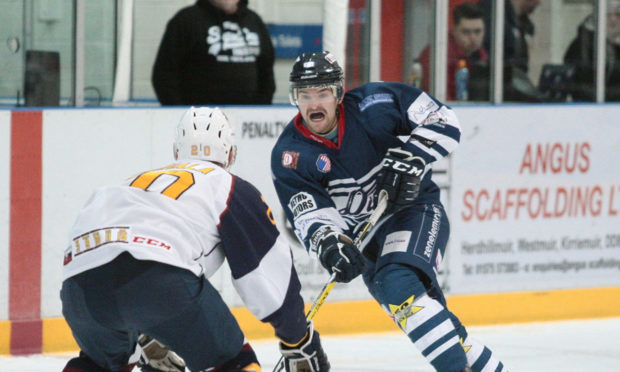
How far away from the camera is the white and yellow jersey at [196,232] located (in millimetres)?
2918

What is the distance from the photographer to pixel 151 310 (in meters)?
2.88

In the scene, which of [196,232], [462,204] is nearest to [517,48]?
[462,204]

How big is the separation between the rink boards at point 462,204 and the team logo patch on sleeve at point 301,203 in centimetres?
160

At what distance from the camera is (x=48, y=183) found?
205 inches

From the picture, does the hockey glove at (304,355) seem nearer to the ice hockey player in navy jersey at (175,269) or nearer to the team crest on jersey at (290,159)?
the ice hockey player in navy jersey at (175,269)

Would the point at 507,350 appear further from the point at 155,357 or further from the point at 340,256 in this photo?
the point at 155,357

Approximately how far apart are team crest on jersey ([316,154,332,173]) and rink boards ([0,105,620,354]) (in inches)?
65.0

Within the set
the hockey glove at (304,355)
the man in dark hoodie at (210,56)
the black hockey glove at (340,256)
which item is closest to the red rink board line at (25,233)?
the man in dark hoodie at (210,56)

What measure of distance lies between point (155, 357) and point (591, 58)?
12.7 ft

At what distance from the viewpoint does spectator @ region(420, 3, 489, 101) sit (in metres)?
6.32

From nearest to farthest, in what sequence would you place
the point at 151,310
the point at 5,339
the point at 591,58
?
1. the point at 151,310
2. the point at 5,339
3. the point at 591,58

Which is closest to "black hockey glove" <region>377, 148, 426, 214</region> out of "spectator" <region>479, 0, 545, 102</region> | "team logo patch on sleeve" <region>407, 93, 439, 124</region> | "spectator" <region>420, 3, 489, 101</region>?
"team logo patch on sleeve" <region>407, 93, 439, 124</region>

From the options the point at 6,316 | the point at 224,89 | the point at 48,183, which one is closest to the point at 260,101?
the point at 224,89

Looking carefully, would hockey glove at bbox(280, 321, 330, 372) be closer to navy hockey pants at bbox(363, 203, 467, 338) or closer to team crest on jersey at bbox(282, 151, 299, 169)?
navy hockey pants at bbox(363, 203, 467, 338)
